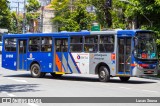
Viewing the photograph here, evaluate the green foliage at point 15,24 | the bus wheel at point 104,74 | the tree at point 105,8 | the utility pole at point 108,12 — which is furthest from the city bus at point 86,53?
the green foliage at point 15,24

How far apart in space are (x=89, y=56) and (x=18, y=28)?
259 feet

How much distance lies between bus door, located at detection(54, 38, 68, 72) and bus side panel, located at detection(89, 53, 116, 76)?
6.32ft

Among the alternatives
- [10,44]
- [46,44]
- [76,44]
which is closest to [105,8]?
[10,44]

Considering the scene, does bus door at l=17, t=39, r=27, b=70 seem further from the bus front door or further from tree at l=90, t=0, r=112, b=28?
tree at l=90, t=0, r=112, b=28

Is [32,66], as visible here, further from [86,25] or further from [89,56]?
[86,25]

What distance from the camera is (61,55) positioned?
25.8m

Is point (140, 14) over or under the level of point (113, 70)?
over

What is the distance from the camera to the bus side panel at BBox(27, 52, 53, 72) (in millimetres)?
26344

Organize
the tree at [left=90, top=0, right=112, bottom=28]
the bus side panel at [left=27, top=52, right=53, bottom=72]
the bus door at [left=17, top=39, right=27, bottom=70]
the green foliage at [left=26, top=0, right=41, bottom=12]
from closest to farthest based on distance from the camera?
the bus side panel at [left=27, top=52, right=53, bottom=72]
the bus door at [left=17, top=39, right=27, bottom=70]
the tree at [left=90, top=0, right=112, bottom=28]
the green foliage at [left=26, top=0, right=41, bottom=12]

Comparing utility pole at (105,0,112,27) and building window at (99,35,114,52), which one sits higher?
utility pole at (105,0,112,27)

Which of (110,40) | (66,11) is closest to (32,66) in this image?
(110,40)

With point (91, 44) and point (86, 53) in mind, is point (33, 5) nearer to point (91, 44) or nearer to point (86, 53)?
point (86, 53)

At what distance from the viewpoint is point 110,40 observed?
76.7 feet

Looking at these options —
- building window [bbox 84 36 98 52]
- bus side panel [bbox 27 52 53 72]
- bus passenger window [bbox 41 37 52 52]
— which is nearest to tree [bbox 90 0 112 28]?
bus side panel [bbox 27 52 53 72]
